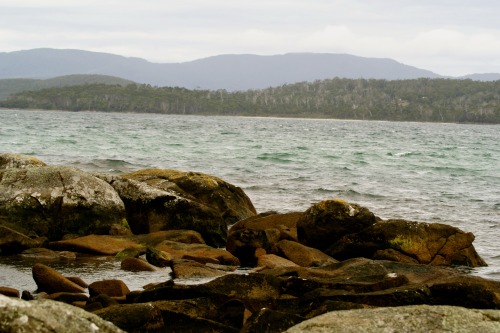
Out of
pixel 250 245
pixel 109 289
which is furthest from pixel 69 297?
pixel 250 245

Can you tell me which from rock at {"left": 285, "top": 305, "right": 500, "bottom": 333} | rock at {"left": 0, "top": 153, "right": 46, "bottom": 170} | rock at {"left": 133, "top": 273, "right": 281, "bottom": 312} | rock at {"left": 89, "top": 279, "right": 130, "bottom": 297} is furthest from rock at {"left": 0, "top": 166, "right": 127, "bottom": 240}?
rock at {"left": 285, "top": 305, "right": 500, "bottom": 333}

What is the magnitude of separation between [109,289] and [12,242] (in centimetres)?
494

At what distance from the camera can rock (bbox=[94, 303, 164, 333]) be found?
6.71m

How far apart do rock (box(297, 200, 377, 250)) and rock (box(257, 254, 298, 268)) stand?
1937 mm

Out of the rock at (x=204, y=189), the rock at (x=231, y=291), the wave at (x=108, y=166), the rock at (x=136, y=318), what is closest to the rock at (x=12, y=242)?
the rock at (x=204, y=189)

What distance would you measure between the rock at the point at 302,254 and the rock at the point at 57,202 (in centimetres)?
388

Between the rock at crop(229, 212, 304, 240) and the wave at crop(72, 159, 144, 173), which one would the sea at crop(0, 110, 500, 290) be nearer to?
the wave at crop(72, 159, 144, 173)

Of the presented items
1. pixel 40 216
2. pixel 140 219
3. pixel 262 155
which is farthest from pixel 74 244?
pixel 262 155

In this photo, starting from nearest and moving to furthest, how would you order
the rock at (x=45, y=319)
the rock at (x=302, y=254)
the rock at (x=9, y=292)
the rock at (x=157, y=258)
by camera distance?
the rock at (x=45, y=319) → the rock at (x=9, y=292) → the rock at (x=157, y=258) → the rock at (x=302, y=254)

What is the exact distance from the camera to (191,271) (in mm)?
12273

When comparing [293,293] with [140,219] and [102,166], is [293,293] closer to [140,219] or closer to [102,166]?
[140,219]

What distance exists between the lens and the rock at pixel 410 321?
16.9ft

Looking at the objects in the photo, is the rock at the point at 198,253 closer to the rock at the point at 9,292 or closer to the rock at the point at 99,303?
the rock at the point at 9,292

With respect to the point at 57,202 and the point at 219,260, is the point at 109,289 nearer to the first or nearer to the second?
the point at 219,260
